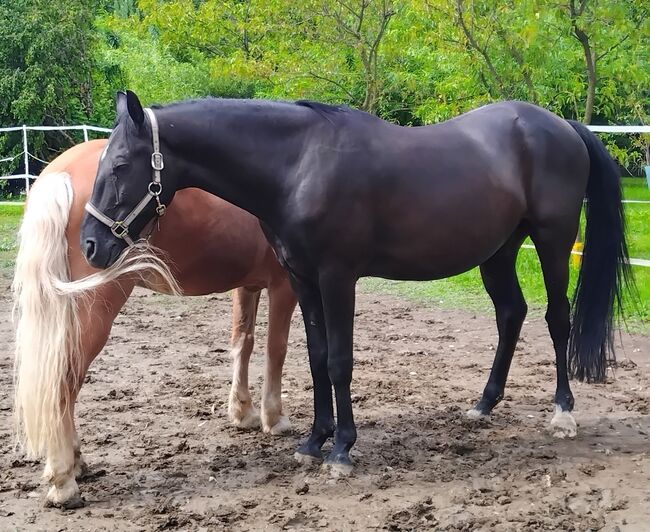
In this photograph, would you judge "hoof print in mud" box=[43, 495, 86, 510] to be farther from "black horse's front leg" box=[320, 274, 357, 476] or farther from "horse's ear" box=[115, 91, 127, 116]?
"horse's ear" box=[115, 91, 127, 116]

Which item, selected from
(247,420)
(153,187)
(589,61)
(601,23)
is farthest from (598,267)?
(589,61)

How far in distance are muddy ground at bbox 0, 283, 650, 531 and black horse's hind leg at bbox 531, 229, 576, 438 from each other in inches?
4.9

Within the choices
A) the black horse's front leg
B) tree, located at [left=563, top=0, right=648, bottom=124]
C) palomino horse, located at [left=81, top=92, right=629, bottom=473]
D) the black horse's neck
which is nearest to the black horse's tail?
palomino horse, located at [left=81, top=92, right=629, bottom=473]

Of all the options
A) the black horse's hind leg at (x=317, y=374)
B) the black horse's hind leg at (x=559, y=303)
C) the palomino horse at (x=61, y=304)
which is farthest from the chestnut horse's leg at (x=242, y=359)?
the black horse's hind leg at (x=559, y=303)

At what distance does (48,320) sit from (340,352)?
122 cm

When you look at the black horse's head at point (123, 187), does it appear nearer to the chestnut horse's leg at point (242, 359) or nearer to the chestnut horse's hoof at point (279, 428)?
the chestnut horse's leg at point (242, 359)

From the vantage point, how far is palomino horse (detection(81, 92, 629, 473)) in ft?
10.5

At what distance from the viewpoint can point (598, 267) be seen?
425 centimetres

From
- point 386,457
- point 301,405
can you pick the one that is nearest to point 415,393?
point 301,405

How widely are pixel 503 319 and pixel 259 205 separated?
164 centimetres

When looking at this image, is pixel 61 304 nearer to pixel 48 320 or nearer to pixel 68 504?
pixel 48 320

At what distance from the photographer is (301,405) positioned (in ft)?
15.2

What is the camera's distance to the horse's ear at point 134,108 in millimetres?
3074

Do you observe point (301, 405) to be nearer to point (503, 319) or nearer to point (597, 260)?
point (503, 319)
